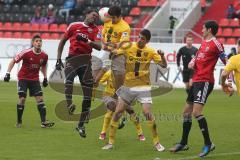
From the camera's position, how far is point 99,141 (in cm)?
1269

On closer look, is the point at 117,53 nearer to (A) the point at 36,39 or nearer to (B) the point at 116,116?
(B) the point at 116,116

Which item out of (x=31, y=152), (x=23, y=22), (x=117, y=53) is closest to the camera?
(x=31, y=152)

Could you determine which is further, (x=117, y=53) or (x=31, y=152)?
(x=117, y=53)

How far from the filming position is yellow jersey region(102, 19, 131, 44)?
44.5ft

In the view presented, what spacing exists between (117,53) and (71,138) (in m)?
2.07

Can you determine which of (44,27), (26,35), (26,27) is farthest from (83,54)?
(26,27)

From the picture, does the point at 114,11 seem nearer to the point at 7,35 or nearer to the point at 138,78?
the point at 138,78

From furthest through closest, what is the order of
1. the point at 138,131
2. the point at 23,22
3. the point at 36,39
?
the point at 23,22
the point at 36,39
the point at 138,131

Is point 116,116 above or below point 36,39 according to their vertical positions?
below

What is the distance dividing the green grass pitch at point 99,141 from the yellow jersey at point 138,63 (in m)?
1.22

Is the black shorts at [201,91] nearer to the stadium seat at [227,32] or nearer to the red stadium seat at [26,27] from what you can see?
the stadium seat at [227,32]

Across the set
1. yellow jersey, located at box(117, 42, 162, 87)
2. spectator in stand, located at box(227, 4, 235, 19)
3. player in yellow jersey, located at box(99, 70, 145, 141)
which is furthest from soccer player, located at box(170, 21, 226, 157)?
spectator in stand, located at box(227, 4, 235, 19)

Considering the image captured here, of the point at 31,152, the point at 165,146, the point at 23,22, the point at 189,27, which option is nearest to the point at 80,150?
the point at 31,152

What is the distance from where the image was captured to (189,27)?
35.2 m
